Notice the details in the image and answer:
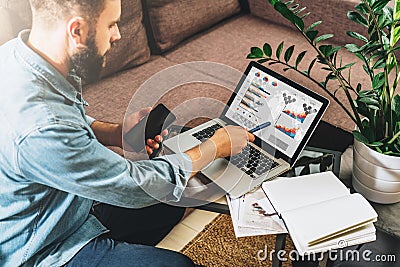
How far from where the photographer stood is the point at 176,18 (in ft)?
6.75

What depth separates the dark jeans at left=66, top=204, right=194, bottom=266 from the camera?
49.6 inches

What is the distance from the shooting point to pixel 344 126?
177cm

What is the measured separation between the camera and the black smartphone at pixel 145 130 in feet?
4.92

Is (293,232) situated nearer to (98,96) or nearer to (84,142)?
(84,142)

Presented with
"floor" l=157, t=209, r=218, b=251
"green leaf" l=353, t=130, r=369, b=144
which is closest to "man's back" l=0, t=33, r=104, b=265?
"floor" l=157, t=209, r=218, b=251

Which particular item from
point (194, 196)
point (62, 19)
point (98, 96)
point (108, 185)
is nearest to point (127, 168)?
point (108, 185)

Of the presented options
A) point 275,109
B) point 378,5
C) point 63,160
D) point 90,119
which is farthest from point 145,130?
point 378,5

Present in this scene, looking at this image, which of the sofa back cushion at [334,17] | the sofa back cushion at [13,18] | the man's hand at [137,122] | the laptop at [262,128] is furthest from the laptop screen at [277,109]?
the sofa back cushion at [334,17]

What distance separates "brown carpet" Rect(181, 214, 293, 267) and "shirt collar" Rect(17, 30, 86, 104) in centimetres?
74

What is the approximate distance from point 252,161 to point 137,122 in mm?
353

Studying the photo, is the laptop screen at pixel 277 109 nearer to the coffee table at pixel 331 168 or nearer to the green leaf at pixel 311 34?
the coffee table at pixel 331 168

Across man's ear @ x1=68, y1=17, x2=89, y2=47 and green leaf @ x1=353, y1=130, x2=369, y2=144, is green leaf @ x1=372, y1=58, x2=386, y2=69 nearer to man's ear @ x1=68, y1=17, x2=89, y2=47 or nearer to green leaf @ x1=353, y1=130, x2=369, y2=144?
green leaf @ x1=353, y1=130, x2=369, y2=144

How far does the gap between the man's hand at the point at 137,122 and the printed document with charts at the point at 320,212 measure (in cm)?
35

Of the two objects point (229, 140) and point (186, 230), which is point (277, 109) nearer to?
point (229, 140)
